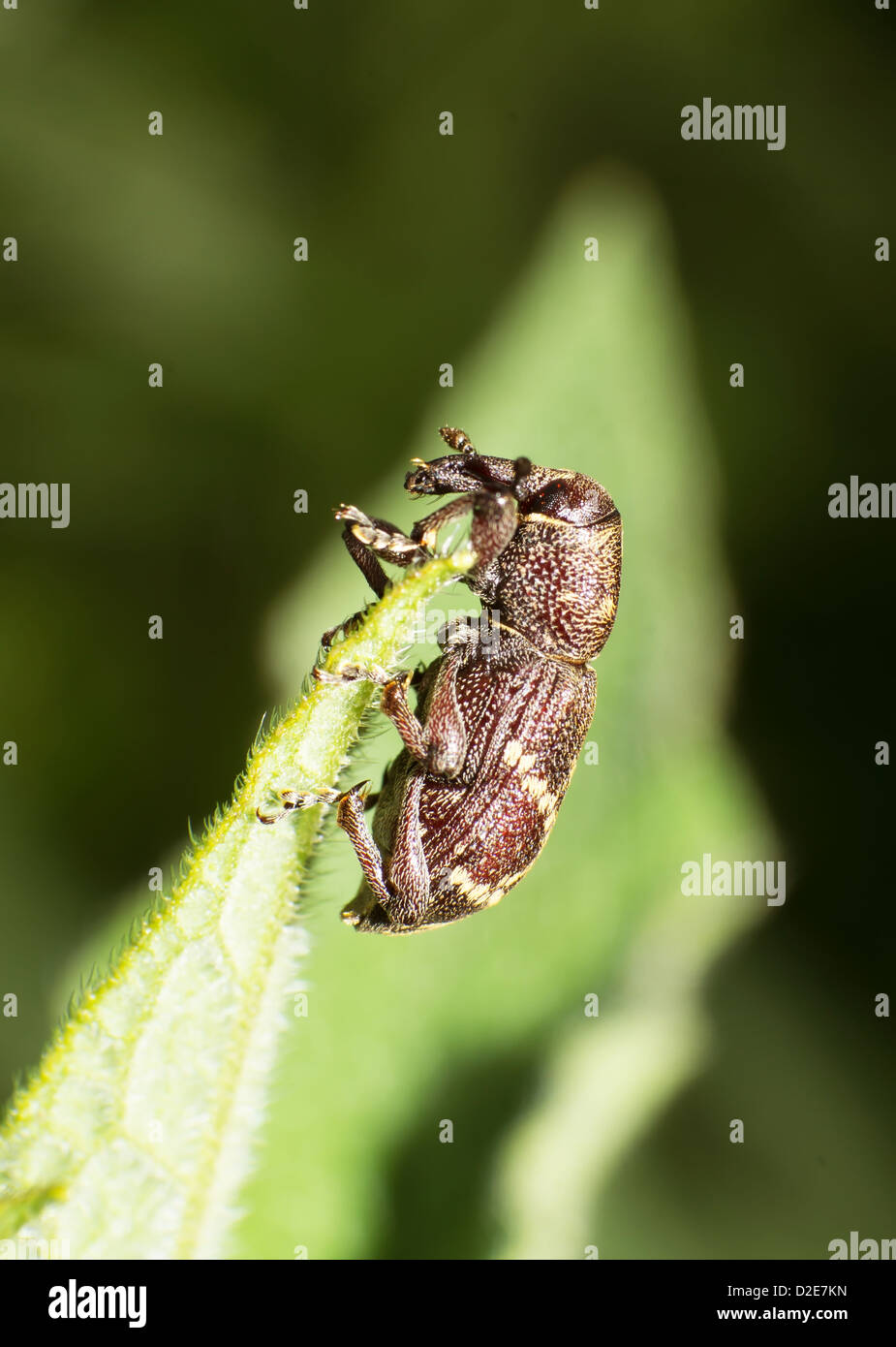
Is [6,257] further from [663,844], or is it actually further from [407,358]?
[663,844]

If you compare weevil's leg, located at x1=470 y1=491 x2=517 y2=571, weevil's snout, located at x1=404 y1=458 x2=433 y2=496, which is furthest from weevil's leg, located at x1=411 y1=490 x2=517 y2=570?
weevil's snout, located at x1=404 y1=458 x2=433 y2=496

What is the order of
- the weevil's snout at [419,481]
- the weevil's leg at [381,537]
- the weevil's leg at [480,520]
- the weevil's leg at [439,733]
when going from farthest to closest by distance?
the weevil's snout at [419,481], the weevil's leg at [439,733], the weevil's leg at [480,520], the weevil's leg at [381,537]

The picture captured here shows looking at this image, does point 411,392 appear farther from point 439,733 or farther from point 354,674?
point 354,674

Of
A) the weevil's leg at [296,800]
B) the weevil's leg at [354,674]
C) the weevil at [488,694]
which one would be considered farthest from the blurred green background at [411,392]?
the weevil's leg at [354,674]

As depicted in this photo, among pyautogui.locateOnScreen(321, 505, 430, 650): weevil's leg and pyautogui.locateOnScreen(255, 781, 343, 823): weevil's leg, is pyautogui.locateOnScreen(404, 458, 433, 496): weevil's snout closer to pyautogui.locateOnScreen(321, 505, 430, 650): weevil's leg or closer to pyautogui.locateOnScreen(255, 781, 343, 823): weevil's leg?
pyautogui.locateOnScreen(321, 505, 430, 650): weevil's leg

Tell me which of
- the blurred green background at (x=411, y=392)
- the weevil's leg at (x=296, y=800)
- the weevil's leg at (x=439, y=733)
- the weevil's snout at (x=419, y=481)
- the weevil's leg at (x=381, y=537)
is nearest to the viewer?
the weevil's leg at (x=296, y=800)

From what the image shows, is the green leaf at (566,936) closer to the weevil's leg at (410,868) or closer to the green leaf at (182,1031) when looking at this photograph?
the weevil's leg at (410,868)

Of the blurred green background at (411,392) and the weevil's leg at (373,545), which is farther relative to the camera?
the blurred green background at (411,392)

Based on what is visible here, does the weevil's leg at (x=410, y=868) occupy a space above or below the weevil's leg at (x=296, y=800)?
below
